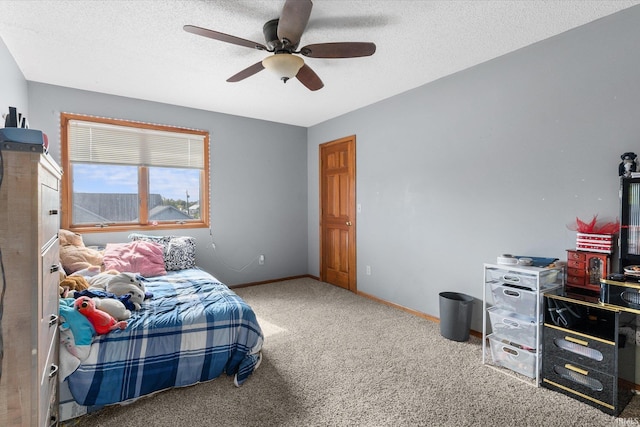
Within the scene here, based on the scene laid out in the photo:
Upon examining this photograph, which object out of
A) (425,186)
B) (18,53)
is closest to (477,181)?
(425,186)

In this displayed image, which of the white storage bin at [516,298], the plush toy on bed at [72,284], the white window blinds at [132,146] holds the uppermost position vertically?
the white window blinds at [132,146]

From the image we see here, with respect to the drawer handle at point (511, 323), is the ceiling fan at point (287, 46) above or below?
above

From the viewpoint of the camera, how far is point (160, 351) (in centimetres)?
201

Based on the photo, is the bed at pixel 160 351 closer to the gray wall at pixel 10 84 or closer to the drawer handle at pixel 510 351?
the gray wall at pixel 10 84

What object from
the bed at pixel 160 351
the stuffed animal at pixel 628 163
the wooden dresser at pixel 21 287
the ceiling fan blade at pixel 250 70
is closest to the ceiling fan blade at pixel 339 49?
the ceiling fan blade at pixel 250 70

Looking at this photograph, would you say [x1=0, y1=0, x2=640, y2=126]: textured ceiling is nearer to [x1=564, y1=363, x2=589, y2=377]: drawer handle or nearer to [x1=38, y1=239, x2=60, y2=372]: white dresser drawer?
[x1=38, y1=239, x2=60, y2=372]: white dresser drawer

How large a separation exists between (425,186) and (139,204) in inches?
134

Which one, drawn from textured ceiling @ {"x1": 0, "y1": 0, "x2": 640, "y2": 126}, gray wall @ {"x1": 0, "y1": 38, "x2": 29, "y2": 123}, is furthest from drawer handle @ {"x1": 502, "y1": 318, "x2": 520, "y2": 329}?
gray wall @ {"x1": 0, "y1": 38, "x2": 29, "y2": 123}

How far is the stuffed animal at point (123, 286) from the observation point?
92.1 inches

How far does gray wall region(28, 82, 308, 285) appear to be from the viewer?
3.95 metres

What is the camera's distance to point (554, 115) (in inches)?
93.7

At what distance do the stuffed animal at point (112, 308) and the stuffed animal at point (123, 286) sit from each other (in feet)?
0.63

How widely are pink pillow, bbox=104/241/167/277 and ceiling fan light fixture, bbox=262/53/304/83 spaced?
7.72ft

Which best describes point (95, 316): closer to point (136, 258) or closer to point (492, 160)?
point (136, 258)
